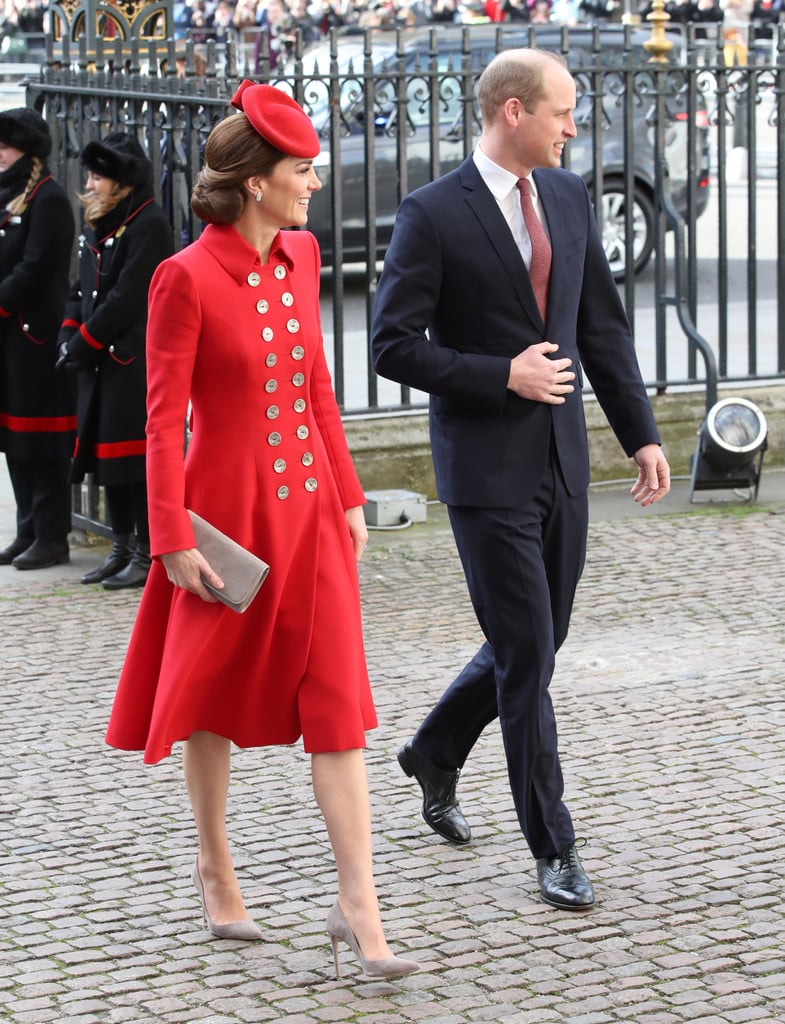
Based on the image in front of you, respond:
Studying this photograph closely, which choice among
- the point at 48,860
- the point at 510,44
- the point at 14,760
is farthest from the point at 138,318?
the point at 510,44

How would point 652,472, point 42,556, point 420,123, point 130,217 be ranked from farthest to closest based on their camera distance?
point 420,123 → point 42,556 → point 130,217 → point 652,472

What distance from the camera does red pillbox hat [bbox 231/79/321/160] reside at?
388 centimetres

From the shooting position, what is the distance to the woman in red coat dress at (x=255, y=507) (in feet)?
12.9

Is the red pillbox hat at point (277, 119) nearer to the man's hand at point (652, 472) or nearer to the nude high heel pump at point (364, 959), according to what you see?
the man's hand at point (652, 472)

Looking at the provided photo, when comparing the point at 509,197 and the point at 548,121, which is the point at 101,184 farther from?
the point at 548,121

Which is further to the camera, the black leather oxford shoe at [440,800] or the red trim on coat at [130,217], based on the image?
the red trim on coat at [130,217]

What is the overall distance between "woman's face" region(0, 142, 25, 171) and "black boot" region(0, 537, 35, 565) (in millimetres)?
1604

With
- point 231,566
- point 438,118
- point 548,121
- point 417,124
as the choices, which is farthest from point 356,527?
point 417,124

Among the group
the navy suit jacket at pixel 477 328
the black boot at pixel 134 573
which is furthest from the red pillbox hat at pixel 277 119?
the black boot at pixel 134 573

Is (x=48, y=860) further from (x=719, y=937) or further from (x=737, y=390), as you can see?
(x=737, y=390)

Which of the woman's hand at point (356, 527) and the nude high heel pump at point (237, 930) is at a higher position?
the woman's hand at point (356, 527)

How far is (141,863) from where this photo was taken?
15.4ft

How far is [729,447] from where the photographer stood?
8.86m

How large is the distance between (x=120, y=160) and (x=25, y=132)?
2.35 feet
